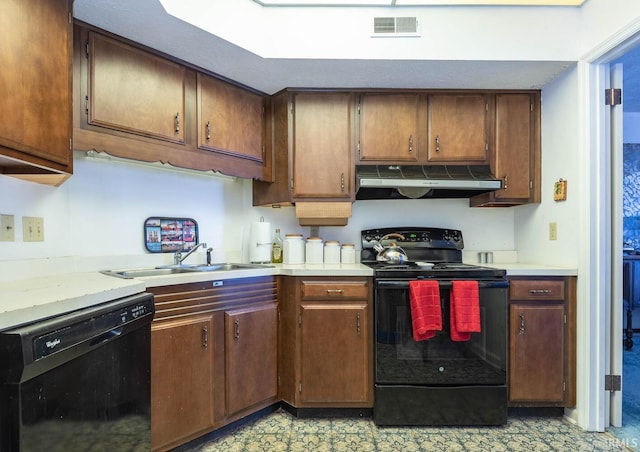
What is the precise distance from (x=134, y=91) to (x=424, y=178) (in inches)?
66.7

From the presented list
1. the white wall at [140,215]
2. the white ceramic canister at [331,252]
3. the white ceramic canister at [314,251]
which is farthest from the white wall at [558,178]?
the white ceramic canister at [314,251]

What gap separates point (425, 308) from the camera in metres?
2.00

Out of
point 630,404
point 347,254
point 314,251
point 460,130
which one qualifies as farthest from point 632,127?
point 314,251

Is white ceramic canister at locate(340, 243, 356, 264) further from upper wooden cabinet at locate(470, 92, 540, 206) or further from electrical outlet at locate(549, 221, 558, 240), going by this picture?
electrical outlet at locate(549, 221, 558, 240)

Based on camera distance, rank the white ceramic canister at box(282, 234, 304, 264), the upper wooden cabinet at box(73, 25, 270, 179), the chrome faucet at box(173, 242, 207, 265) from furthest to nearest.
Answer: the white ceramic canister at box(282, 234, 304, 264), the chrome faucet at box(173, 242, 207, 265), the upper wooden cabinet at box(73, 25, 270, 179)

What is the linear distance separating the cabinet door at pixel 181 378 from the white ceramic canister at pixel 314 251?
91cm

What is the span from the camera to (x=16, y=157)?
122 cm

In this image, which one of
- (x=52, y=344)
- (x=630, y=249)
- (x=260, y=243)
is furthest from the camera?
(x=630, y=249)

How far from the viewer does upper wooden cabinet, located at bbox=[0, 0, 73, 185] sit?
3.87 feet

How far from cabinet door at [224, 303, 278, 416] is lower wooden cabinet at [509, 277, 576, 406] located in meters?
1.35

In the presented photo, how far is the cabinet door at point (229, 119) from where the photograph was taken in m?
2.15

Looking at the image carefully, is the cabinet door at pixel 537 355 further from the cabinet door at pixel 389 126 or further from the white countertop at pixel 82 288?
the cabinet door at pixel 389 126

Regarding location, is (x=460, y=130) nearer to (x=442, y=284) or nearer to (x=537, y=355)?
(x=442, y=284)

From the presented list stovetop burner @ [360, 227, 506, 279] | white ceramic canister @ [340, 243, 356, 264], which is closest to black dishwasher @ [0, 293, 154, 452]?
white ceramic canister @ [340, 243, 356, 264]
